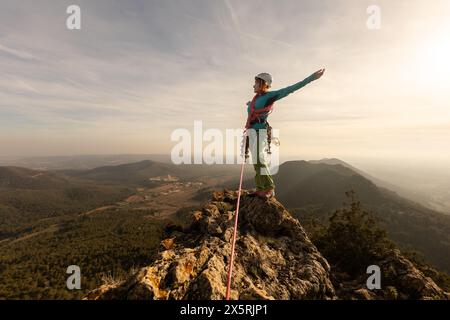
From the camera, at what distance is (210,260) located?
6449mm

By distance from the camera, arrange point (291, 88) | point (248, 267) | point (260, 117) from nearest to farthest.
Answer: point (248, 267) → point (291, 88) → point (260, 117)

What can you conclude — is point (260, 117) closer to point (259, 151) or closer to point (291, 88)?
point (259, 151)

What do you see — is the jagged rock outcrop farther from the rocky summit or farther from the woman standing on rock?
the woman standing on rock

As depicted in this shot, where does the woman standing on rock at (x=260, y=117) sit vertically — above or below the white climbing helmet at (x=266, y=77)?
below

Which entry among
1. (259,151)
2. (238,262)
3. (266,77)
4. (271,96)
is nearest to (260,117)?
(271,96)

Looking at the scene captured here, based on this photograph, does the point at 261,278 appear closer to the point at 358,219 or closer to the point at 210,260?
the point at 210,260

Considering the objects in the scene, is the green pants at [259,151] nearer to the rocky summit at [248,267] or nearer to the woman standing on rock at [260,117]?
the woman standing on rock at [260,117]

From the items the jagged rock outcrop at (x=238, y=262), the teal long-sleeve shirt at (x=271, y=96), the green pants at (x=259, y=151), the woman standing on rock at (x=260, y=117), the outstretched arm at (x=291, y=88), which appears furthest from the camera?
the green pants at (x=259, y=151)

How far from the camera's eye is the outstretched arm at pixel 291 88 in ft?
23.7

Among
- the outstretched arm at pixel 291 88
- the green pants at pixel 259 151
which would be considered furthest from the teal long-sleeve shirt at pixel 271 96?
the green pants at pixel 259 151

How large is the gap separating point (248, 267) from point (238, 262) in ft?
1.10

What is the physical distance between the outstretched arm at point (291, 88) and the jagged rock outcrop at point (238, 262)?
4356 millimetres

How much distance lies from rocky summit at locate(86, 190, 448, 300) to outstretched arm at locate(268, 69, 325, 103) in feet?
14.2

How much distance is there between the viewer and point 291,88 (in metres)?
8.09
